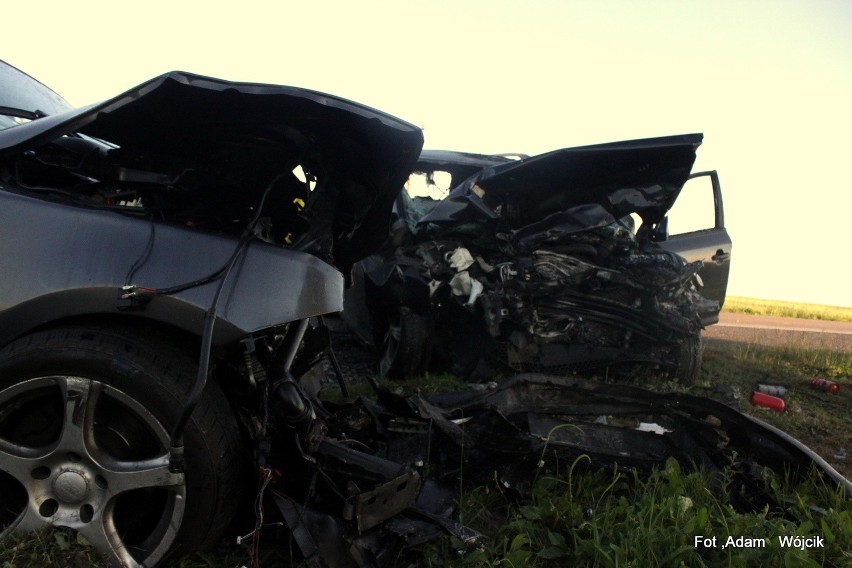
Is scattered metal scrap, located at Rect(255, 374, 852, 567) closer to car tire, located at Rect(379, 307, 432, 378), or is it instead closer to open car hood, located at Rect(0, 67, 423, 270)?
open car hood, located at Rect(0, 67, 423, 270)

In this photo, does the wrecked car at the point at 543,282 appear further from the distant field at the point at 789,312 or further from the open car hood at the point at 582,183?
the distant field at the point at 789,312

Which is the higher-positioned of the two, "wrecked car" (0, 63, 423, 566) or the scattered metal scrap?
"wrecked car" (0, 63, 423, 566)

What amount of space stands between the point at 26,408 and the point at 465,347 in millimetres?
3399

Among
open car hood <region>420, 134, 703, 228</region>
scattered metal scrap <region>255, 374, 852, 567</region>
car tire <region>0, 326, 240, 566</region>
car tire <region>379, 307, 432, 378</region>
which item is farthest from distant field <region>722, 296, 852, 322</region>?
car tire <region>0, 326, 240, 566</region>

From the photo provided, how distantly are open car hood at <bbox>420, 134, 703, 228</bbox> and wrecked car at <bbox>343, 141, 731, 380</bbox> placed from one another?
0.04ft

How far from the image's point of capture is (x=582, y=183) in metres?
4.27

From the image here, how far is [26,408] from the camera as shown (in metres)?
1.81

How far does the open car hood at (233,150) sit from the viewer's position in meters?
1.75

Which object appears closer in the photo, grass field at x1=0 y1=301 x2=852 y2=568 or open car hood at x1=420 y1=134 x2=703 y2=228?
Result: grass field at x1=0 y1=301 x2=852 y2=568

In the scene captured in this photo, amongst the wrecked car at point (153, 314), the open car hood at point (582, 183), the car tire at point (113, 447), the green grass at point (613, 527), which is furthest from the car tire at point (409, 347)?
the car tire at point (113, 447)

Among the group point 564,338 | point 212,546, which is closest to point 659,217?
point 564,338

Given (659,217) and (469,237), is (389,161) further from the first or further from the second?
(659,217)

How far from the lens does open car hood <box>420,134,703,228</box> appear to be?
12.6 feet

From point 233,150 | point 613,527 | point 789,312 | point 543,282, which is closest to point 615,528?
point 613,527
